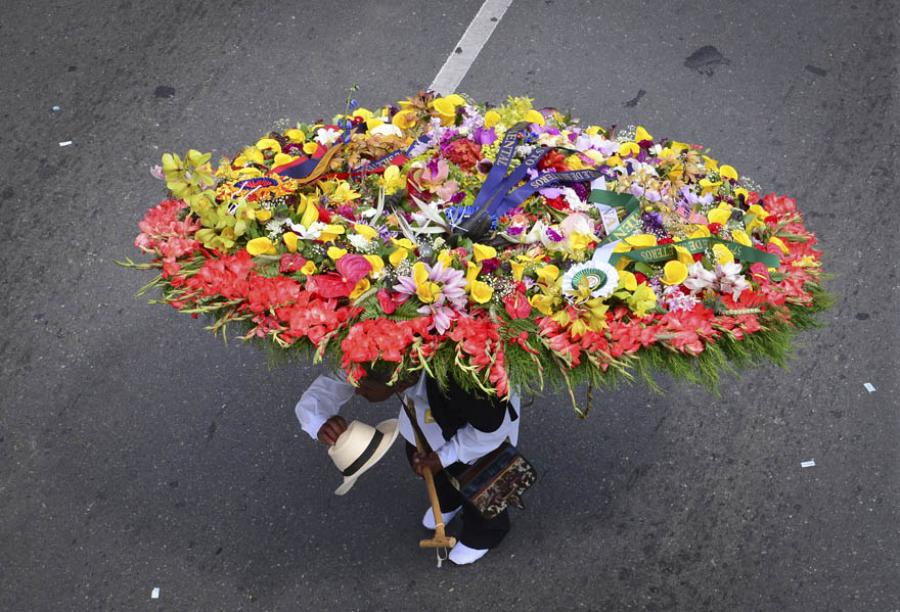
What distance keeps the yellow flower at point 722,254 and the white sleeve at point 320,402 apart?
4.18ft

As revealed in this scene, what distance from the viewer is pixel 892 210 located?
15.0 feet

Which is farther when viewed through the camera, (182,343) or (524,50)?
(524,50)

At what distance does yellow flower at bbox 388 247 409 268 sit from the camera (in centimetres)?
210

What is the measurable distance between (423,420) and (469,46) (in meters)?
3.24

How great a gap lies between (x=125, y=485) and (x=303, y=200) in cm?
198

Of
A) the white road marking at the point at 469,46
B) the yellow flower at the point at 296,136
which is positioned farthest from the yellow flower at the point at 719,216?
the white road marking at the point at 469,46

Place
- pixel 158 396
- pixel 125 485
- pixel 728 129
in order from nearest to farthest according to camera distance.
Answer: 1. pixel 125 485
2. pixel 158 396
3. pixel 728 129

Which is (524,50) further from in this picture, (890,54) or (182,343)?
(182,343)

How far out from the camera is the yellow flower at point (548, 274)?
6.82 feet

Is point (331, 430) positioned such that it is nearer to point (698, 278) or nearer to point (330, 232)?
point (330, 232)

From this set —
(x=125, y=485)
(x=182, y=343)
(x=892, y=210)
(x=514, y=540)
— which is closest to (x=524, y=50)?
(x=892, y=210)

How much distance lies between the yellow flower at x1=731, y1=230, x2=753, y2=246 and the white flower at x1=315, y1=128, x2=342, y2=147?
1247 millimetres

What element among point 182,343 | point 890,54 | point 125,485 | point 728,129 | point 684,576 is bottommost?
point 125,485

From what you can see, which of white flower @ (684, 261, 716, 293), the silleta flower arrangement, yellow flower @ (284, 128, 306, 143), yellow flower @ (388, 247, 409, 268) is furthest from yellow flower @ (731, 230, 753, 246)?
yellow flower @ (284, 128, 306, 143)
